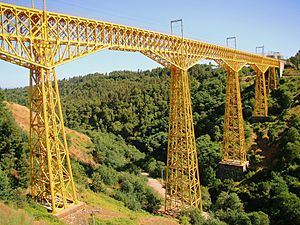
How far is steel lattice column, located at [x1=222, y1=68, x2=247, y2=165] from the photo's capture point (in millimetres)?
27703

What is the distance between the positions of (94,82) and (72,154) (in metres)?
54.4

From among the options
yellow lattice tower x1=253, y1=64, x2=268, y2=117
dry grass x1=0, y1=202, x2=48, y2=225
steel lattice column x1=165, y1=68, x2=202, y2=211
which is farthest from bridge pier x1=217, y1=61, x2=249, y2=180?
dry grass x1=0, y1=202, x2=48, y2=225

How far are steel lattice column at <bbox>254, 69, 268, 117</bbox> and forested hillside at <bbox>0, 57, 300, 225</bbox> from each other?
49.0 inches

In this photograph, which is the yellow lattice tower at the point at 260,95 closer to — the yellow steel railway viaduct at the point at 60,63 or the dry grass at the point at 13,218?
the yellow steel railway viaduct at the point at 60,63

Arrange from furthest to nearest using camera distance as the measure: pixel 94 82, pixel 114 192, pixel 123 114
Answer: pixel 94 82 < pixel 123 114 < pixel 114 192

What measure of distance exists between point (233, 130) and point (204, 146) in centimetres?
610

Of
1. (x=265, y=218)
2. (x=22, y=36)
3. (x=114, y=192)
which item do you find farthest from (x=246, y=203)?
(x=22, y=36)

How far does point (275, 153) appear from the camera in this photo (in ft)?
99.3

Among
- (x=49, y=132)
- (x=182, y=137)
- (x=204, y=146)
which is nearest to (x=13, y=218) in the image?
(x=49, y=132)

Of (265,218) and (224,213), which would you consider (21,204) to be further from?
(265,218)

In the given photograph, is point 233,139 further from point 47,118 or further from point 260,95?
point 47,118

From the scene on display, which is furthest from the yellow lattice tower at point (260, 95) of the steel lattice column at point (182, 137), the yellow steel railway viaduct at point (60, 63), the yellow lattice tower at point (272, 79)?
the steel lattice column at point (182, 137)

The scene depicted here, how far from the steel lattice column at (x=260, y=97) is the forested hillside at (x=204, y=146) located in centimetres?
124

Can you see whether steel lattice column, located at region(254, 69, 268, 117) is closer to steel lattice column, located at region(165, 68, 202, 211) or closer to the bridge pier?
the bridge pier
